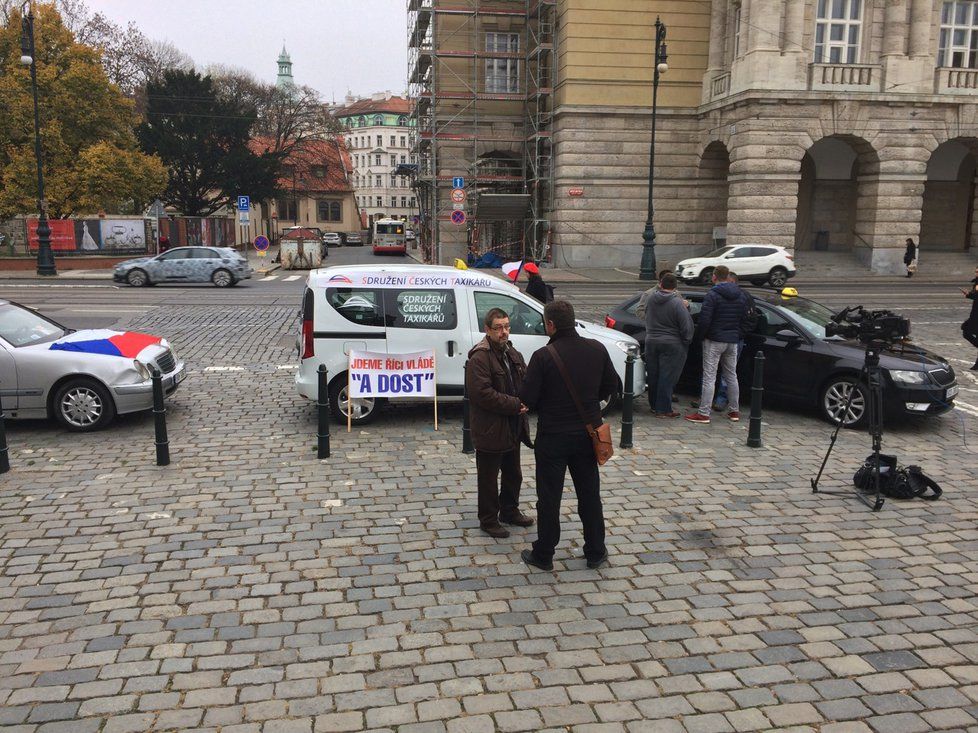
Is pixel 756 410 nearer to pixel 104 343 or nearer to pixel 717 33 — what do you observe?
pixel 104 343

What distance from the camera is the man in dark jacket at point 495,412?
18.6 feet

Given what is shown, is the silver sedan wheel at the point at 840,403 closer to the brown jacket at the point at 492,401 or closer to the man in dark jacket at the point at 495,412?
the man in dark jacket at the point at 495,412

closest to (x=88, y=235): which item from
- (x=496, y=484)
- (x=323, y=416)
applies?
(x=323, y=416)

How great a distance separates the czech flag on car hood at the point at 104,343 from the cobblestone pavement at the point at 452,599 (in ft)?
3.86

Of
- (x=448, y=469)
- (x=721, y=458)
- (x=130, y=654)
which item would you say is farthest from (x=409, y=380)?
(x=130, y=654)

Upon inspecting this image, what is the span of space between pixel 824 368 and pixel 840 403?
45 cm

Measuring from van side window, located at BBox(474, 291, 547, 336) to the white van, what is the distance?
1cm

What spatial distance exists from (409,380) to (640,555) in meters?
3.96

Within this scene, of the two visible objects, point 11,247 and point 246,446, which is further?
point 11,247

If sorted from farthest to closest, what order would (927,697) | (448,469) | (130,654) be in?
(448,469) < (130,654) < (927,697)

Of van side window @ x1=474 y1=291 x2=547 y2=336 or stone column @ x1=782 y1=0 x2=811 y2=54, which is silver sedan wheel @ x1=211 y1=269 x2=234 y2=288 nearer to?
van side window @ x1=474 y1=291 x2=547 y2=336

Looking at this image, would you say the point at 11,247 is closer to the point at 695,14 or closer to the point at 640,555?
the point at 695,14

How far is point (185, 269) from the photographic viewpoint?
26.7m

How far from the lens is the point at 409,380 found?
8992 millimetres
